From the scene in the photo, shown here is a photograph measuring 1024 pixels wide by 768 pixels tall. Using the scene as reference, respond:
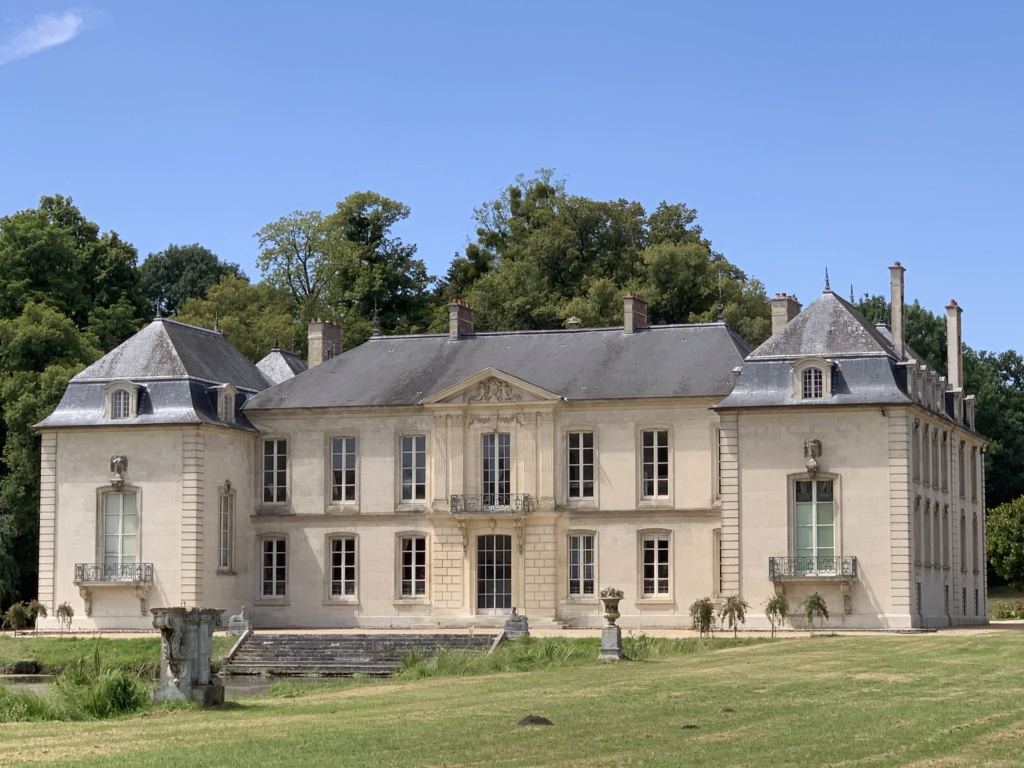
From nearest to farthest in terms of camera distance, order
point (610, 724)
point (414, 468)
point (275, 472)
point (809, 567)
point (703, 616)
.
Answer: point (610, 724) < point (703, 616) < point (809, 567) < point (414, 468) < point (275, 472)

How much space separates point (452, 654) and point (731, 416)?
29.6 ft

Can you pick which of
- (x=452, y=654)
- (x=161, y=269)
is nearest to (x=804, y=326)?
(x=452, y=654)

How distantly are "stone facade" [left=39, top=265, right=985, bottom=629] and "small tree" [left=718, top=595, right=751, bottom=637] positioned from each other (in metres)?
0.45

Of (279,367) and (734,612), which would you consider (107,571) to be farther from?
(734,612)

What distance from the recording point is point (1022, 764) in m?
14.5

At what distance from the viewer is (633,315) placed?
42500 mm

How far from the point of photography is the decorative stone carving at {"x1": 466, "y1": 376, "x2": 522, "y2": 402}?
4044cm

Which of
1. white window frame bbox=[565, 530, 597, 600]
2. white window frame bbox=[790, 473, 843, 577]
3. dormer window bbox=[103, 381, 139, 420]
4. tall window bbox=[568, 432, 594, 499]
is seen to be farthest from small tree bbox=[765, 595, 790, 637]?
dormer window bbox=[103, 381, 139, 420]

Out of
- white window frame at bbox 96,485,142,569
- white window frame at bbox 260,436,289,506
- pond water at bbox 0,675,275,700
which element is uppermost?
white window frame at bbox 260,436,289,506

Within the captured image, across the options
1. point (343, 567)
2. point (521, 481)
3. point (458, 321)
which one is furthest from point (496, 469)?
point (458, 321)

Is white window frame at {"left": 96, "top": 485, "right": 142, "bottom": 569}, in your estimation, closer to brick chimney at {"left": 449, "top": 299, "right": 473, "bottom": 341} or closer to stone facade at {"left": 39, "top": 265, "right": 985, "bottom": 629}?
stone facade at {"left": 39, "top": 265, "right": 985, "bottom": 629}

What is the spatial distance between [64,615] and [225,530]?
13.3ft

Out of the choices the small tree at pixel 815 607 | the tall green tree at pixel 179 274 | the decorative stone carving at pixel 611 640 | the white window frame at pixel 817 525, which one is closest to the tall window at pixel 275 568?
the white window frame at pixel 817 525

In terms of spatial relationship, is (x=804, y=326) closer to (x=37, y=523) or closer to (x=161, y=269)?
(x=37, y=523)
